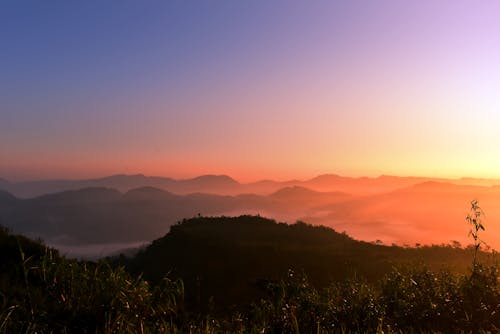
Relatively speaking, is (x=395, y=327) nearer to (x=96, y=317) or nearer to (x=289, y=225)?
(x=96, y=317)

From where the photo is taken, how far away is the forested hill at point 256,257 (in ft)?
77.9

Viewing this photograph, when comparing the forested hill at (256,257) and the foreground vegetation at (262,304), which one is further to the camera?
the forested hill at (256,257)

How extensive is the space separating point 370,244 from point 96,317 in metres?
27.6

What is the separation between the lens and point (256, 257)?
28141mm

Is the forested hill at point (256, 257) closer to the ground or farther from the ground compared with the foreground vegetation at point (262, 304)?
closer to the ground

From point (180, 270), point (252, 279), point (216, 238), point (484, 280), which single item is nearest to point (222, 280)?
point (252, 279)

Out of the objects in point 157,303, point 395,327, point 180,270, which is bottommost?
point 180,270

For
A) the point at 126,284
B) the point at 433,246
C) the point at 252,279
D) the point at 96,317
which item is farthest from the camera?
the point at 433,246

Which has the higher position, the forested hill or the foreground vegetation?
the foreground vegetation

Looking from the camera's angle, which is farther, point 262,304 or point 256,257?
point 256,257

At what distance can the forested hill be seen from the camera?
77.9 ft

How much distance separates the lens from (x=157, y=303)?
9.02 meters

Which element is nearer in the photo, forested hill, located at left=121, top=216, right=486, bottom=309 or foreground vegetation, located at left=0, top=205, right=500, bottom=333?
foreground vegetation, located at left=0, top=205, right=500, bottom=333

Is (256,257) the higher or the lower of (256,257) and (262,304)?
the lower
